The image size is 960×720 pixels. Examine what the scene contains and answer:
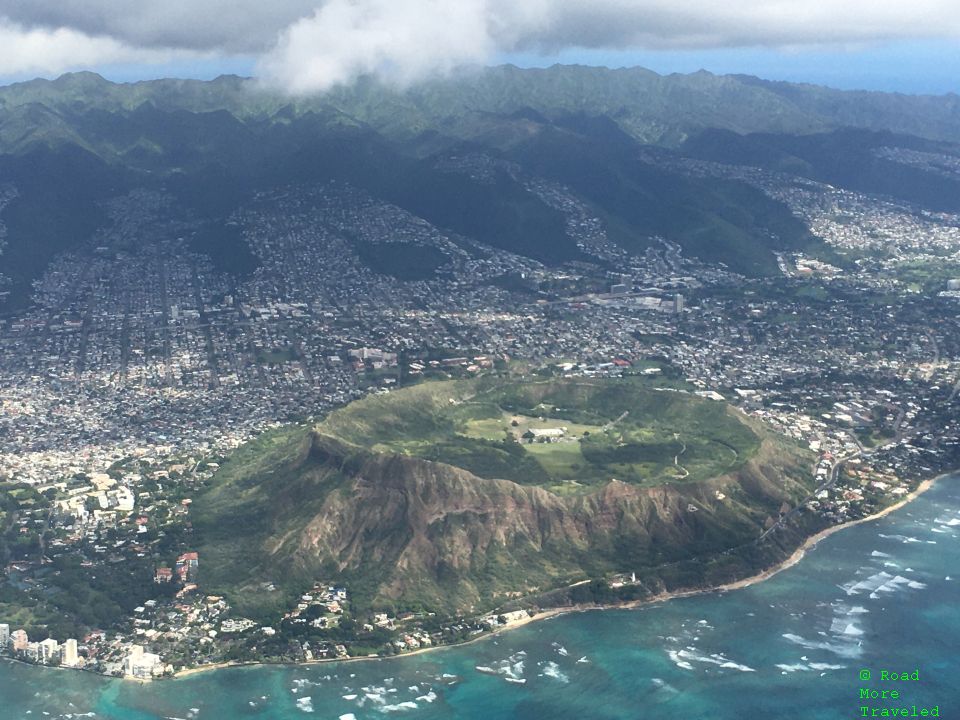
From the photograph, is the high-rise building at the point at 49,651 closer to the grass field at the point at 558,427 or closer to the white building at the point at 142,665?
the white building at the point at 142,665

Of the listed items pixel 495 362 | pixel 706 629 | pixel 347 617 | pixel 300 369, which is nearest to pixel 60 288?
pixel 300 369

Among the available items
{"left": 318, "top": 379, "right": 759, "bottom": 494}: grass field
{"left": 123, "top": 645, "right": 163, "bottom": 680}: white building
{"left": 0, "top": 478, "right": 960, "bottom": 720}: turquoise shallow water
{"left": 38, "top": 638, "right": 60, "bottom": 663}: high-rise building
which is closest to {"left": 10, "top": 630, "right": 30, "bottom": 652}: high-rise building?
{"left": 38, "top": 638, "right": 60, "bottom": 663}: high-rise building

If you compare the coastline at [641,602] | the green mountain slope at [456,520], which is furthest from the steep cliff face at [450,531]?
the coastline at [641,602]

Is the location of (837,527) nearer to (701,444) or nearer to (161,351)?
(701,444)

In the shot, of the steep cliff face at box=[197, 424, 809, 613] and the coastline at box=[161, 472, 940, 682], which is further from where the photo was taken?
the steep cliff face at box=[197, 424, 809, 613]

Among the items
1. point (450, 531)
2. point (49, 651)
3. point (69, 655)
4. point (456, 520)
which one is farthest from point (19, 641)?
point (456, 520)

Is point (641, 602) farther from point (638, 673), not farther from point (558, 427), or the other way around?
point (558, 427)

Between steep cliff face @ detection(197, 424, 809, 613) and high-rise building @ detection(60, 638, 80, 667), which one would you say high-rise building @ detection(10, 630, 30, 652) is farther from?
steep cliff face @ detection(197, 424, 809, 613)
